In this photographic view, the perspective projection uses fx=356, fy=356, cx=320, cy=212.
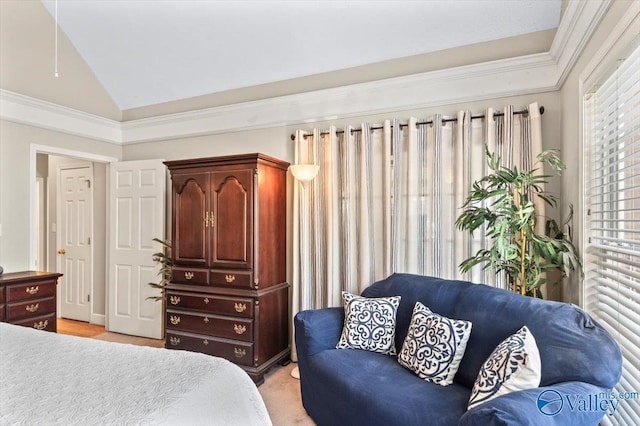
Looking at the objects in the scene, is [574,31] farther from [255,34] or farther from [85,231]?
[85,231]

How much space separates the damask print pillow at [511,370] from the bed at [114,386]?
0.98 m

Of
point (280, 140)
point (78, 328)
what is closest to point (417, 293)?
point (280, 140)

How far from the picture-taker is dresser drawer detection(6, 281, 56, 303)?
3.10 metres

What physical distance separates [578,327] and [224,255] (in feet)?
8.50

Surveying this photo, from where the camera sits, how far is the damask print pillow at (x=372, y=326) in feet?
8.09

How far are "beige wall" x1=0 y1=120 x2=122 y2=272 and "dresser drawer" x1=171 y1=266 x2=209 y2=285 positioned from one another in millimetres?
1540

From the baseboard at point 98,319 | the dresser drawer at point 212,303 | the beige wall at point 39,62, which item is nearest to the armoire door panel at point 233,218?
the dresser drawer at point 212,303

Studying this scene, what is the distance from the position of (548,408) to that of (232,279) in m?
2.47

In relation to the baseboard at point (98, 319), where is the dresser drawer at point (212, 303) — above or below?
above

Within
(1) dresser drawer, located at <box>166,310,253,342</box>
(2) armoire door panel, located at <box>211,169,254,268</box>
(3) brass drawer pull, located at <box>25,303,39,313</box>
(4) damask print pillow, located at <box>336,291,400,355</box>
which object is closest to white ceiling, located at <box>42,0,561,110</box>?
(2) armoire door panel, located at <box>211,169,254,268</box>

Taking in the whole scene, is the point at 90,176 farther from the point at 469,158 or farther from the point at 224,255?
the point at 469,158

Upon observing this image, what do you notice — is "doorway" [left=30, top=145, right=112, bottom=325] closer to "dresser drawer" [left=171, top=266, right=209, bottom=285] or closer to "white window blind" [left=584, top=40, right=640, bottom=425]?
"dresser drawer" [left=171, top=266, right=209, bottom=285]

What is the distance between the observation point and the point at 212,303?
10.5ft

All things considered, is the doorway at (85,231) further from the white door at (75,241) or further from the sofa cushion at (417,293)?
the sofa cushion at (417,293)
